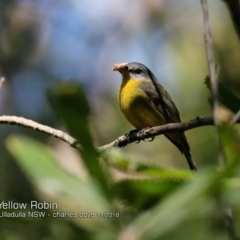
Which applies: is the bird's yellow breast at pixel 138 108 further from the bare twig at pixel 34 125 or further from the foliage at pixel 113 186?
the foliage at pixel 113 186

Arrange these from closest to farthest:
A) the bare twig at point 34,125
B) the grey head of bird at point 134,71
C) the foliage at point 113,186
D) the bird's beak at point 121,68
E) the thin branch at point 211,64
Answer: the foliage at point 113,186
the thin branch at point 211,64
the bare twig at point 34,125
the bird's beak at point 121,68
the grey head of bird at point 134,71

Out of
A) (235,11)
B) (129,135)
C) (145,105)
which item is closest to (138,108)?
(145,105)

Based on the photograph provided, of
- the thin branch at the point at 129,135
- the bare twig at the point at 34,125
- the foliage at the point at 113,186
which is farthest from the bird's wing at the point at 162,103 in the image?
the foliage at the point at 113,186

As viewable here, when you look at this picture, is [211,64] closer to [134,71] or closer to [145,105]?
[145,105]

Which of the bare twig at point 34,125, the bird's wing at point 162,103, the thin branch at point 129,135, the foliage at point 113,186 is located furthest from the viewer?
the bird's wing at point 162,103

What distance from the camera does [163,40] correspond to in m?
7.80

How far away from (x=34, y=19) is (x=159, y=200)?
8.11m

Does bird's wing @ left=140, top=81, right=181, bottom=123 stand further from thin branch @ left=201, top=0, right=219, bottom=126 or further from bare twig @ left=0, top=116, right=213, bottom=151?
thin branch @ left=201, top=0, right=219, bottom=126

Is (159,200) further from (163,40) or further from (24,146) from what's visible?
(163,40)

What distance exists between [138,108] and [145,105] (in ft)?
0.33

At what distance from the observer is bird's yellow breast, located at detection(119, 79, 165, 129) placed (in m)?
4.37

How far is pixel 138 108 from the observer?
14.4 ft

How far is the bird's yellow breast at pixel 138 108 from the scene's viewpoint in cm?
437

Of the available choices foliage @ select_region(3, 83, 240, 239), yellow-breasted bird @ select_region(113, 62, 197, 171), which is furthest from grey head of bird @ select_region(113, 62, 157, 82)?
foliage @ select_region(3, 83, 240, 239)
